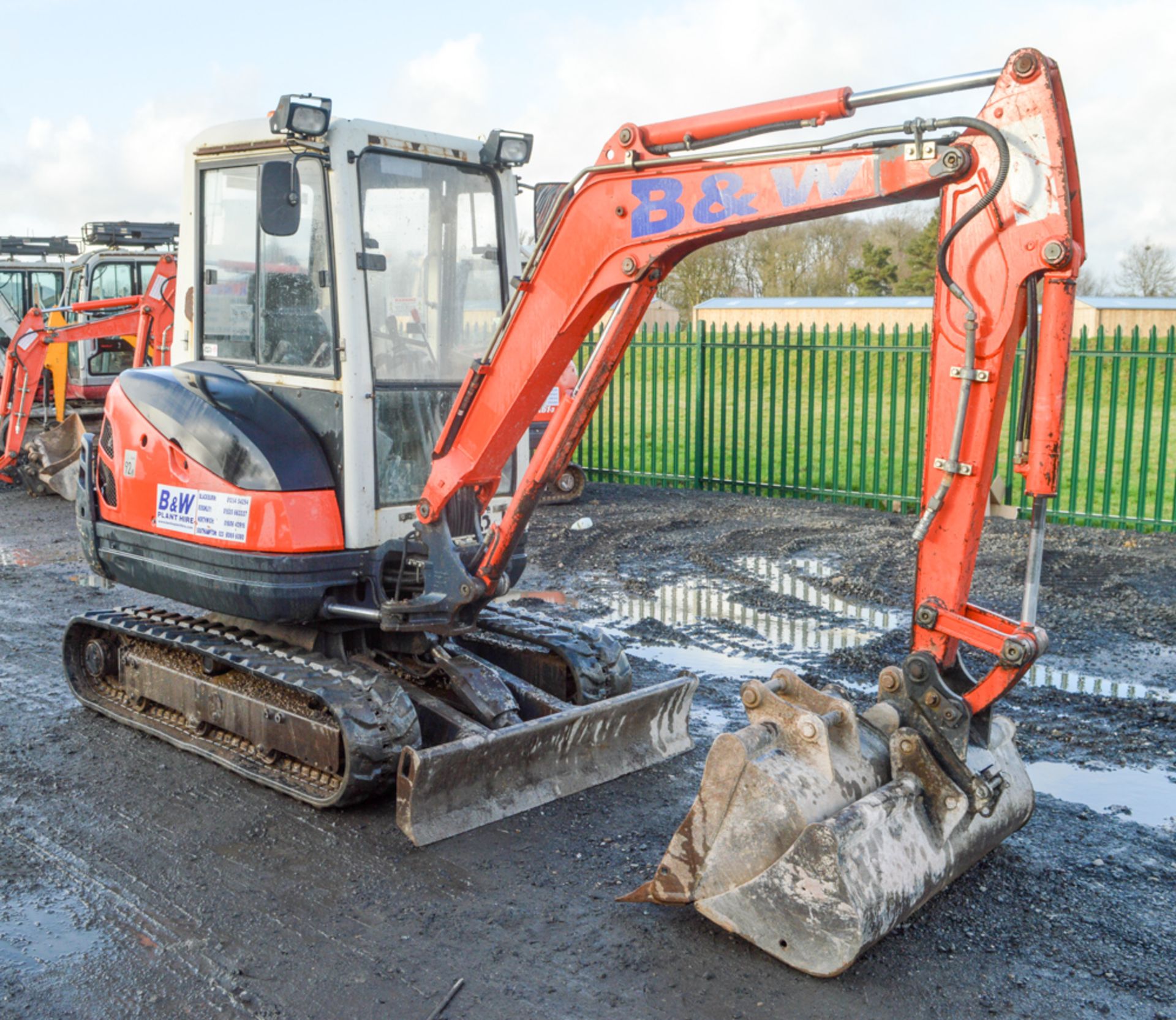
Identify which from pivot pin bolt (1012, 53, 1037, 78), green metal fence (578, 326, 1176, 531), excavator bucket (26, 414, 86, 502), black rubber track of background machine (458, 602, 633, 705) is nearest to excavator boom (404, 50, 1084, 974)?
pivot pin bolt (1012, 53, 1037, 78)

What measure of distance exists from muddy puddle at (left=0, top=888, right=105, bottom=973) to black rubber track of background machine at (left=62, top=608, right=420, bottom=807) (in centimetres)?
102

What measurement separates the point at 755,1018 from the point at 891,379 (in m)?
10.1

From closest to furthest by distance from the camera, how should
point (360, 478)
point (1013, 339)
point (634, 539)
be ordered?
point (1013, 339), point (360, 478), point (634, 539)

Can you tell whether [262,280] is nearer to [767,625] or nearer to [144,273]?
[767,625]

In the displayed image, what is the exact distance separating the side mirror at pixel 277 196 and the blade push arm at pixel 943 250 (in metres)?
0.98

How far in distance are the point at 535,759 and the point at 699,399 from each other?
942cm

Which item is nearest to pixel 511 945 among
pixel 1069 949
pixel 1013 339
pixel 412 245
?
pixel 1069 949

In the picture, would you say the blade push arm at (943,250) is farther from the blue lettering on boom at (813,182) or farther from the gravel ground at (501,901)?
the gravel ground at (501,901)

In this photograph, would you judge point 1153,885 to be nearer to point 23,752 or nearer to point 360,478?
point 360,478

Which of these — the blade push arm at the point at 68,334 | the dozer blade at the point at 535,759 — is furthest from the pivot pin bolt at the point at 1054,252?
the blade push arm at the point at 68,334

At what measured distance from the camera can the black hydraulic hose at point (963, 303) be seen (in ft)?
11.4

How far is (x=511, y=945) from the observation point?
3.79 meters

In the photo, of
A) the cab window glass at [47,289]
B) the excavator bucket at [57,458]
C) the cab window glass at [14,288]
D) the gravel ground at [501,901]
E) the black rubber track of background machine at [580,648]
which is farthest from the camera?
the cab window glass at [47,289]

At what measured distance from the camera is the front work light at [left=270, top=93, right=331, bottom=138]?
4582 millimetres
